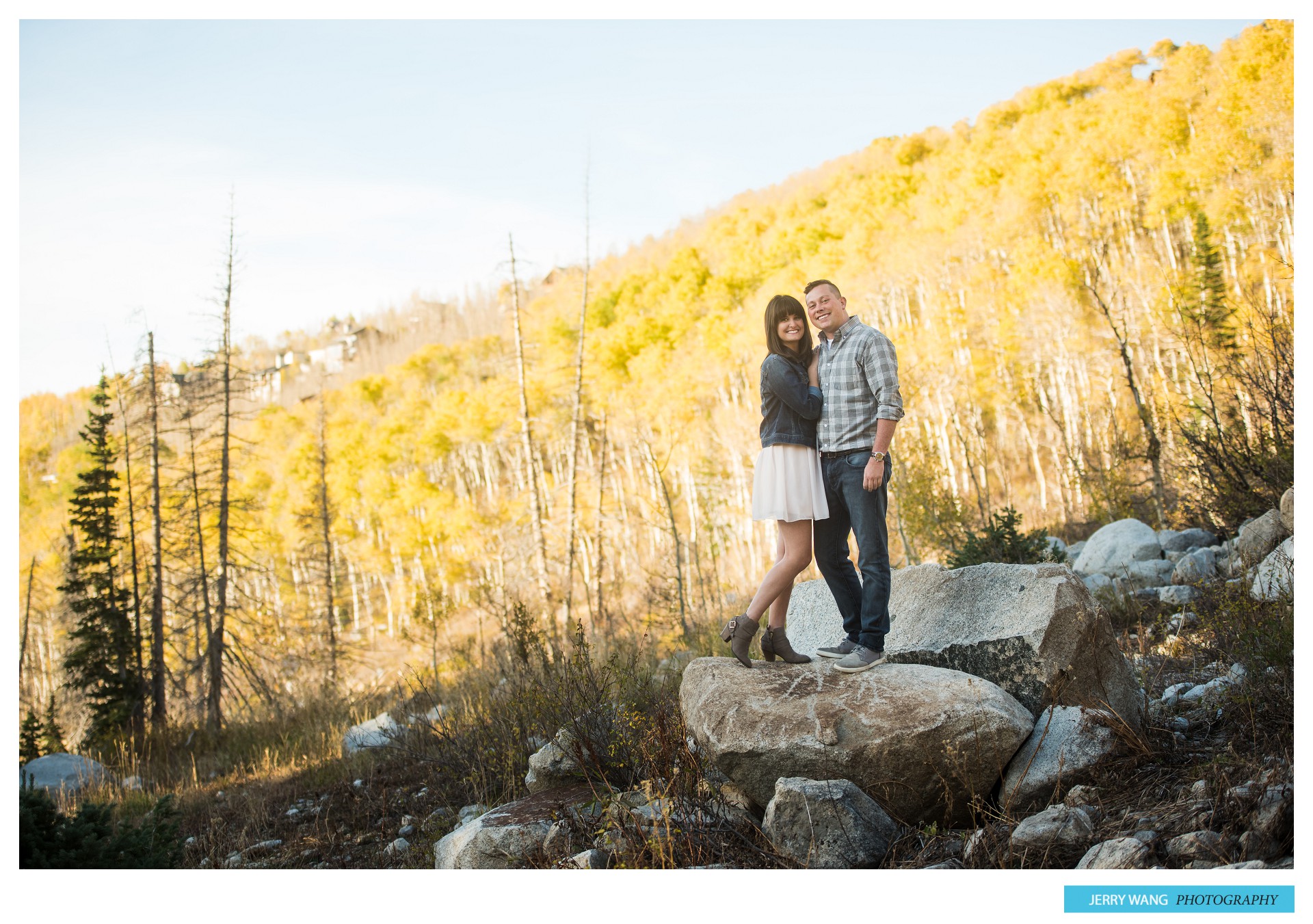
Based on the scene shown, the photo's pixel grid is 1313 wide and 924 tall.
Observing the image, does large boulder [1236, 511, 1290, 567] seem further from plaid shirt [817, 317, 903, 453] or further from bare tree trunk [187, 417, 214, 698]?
bare tree trunk [187, 417, 214, 698]

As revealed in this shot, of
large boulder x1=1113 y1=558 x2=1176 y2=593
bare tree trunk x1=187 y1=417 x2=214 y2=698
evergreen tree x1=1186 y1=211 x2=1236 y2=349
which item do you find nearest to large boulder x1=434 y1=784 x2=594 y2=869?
large boulder x1=1113 y1=558 x2=1176 y2=593

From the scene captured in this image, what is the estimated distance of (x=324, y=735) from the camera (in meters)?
8.08

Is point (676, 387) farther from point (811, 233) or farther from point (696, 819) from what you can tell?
point (696, 819)

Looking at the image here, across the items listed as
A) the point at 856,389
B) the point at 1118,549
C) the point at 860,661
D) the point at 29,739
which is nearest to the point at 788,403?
the point at 856,389

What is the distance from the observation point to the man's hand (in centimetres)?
364

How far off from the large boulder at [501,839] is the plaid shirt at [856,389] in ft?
6.89

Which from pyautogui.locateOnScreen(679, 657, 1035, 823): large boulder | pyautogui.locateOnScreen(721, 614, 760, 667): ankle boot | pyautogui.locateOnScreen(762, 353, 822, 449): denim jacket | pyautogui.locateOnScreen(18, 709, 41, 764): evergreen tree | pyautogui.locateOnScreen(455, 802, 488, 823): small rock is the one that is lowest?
pyautogui.locateOnScreen(18, 709, 41, 764): evergreen tree

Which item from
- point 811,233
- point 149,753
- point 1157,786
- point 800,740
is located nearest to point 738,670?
point 800,740

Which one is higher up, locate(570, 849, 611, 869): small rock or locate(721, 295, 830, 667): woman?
locate(721, 295, 830, 667): woman

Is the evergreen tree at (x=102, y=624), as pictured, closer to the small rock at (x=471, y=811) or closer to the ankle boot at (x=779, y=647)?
the small rock at (x=471, y=811)

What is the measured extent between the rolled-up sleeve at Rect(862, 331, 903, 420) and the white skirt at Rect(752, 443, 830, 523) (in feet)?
1.32

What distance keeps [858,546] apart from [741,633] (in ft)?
2.18

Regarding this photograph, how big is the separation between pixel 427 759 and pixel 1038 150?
3912cm

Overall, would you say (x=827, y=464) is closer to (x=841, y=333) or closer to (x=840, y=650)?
(x=841, y=333)
